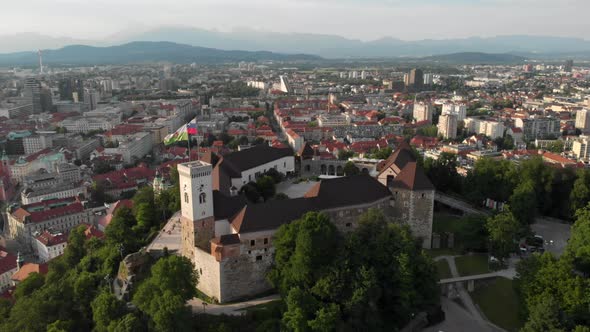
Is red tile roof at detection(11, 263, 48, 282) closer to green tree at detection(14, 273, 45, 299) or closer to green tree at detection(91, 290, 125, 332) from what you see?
green tree at detection(14, 273, 45, 299)

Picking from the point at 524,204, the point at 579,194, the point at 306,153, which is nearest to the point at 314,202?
the point at 524,204

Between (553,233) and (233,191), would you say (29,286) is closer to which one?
(233,191)

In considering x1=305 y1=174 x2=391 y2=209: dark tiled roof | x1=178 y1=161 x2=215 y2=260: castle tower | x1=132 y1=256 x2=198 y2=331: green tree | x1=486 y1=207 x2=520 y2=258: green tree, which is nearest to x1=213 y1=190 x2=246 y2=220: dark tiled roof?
x1=178 y1=161 x2=215 y2=260: castle tower

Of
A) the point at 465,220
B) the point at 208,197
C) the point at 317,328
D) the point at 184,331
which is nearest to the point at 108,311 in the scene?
the point at 184,331

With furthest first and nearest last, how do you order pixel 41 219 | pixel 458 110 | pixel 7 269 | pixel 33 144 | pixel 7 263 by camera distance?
pixel 458 110 → pixel 33 144 → pixel 41 219 → pixel 7 263 → pixel 7 269

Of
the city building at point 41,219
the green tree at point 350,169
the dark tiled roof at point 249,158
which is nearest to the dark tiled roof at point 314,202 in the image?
the dark tiled roof at point 249,158

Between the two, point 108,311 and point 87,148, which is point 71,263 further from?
point 87,148

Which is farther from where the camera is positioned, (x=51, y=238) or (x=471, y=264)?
(x=51, y=238)
